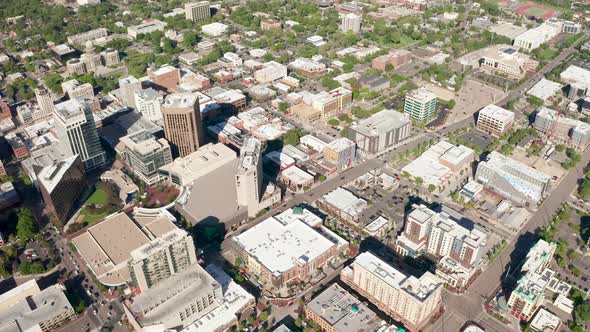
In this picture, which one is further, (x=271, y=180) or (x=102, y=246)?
(x=271, y=180)

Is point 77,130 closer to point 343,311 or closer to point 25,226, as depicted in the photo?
point 25,226

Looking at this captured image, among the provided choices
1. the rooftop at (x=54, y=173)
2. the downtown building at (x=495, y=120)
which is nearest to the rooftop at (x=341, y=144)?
the downtown building at (x=495, y=120)

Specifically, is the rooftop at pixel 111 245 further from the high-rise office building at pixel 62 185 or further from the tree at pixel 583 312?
the tree at pixel 583 312

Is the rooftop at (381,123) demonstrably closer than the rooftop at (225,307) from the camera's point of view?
No

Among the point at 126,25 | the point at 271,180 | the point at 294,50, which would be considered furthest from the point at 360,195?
the point at 126,25

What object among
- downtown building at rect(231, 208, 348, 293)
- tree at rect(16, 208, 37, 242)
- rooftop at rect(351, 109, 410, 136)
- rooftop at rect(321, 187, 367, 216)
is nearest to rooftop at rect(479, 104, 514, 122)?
rooftop at rect(351, 109, 410, 136)

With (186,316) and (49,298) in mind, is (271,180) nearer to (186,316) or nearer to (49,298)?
(186,316)

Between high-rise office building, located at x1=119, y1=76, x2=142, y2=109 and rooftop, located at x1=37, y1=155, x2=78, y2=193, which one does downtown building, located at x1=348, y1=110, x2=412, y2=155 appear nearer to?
high-rise office building, located at x1=119, y1=76, x2=142, y2=109
